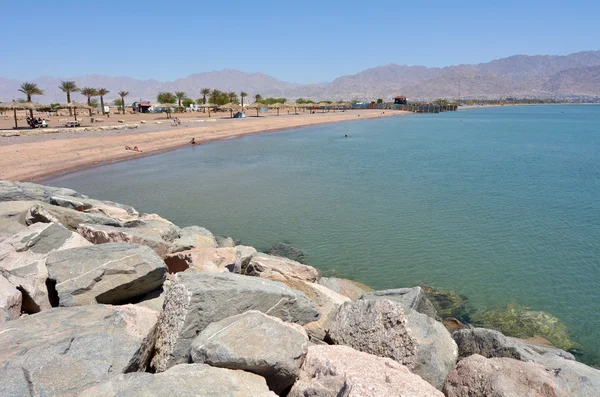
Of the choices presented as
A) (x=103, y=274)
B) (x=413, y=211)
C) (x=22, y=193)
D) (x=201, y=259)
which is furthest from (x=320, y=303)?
(x=413, y=211)

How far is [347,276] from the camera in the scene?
10891 mm

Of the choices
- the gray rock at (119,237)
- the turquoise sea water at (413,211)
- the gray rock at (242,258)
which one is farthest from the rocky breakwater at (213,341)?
the turquoise sea water at (413,211)

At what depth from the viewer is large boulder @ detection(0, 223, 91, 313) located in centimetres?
589

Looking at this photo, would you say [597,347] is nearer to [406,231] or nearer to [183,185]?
[406,231]

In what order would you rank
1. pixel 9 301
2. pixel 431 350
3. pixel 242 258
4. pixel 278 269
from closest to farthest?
1. pixel 431 350
2. pixel 9 301
3. pixel 278 269
4. pixel 242 258

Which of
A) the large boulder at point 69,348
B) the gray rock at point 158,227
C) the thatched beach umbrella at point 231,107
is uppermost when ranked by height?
the thatched beach umbrella at point 231,107

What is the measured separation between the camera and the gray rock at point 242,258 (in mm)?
8172

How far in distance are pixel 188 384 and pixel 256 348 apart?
0.81m

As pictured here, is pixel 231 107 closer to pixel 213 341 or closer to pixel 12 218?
pixel 12 218

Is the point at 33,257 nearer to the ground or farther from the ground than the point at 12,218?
nearer to the ground

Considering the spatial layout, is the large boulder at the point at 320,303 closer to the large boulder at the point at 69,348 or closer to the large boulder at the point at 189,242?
the large boulder at the point at 69,348

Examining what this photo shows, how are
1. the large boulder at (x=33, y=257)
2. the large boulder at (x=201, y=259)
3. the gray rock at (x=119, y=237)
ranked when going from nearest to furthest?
the large boulder at (x=33, y=257) < the gray rock at (x=119, y=237) < the large boulder at (x=201, y=259)

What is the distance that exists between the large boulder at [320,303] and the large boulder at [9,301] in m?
3.70

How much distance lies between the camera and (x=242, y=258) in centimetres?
884
